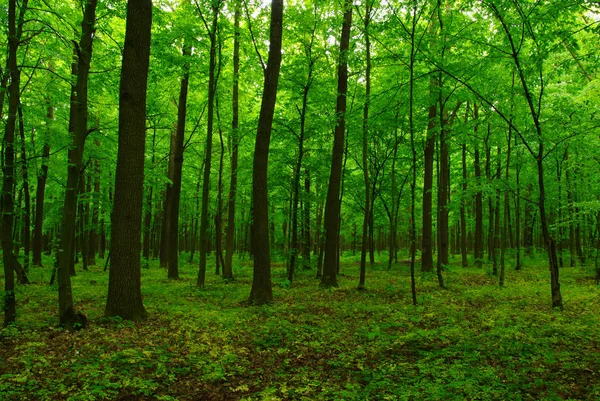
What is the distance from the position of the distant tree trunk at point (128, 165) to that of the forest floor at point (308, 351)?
0.69 metres

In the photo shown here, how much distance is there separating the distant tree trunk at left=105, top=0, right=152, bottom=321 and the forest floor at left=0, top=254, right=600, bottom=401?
0.69 metres

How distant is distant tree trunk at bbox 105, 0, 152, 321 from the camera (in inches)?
307

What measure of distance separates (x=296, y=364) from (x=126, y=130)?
6.04 meters

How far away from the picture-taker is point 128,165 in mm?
7832

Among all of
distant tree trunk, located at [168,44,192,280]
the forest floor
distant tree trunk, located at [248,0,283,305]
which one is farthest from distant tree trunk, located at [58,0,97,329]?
distant tree trunk, located at [168,44,192,280]

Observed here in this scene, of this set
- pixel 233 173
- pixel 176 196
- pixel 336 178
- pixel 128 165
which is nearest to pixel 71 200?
pixel 128 165

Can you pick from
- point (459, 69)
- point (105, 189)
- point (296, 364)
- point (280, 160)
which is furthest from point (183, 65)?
point (105, 189)

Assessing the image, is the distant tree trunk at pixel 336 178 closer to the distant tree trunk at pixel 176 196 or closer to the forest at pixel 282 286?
the forest at pixel 282 286

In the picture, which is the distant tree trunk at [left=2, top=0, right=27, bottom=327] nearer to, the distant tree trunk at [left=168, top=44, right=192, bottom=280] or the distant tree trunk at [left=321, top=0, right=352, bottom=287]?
the distant tree trunk at [left=168, top=44, right=192, bottom=280]

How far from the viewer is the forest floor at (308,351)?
4875 mm

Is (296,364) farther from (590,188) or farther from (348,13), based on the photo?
(590,188)

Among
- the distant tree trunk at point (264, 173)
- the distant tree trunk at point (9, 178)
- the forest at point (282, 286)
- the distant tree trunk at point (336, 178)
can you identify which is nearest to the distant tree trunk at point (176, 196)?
the forest at point (282, 286)

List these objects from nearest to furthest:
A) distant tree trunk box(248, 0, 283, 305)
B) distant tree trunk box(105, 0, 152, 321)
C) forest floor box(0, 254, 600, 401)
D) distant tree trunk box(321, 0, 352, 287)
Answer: forest floor box(0, 254, 600, 401), distant tree trunk box(105, 0, 152, 321), distant tree trunk box(248, 0, 283, 305), distant tree trunk box(321, 0, 352, 287)

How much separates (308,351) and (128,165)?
5506 mm
